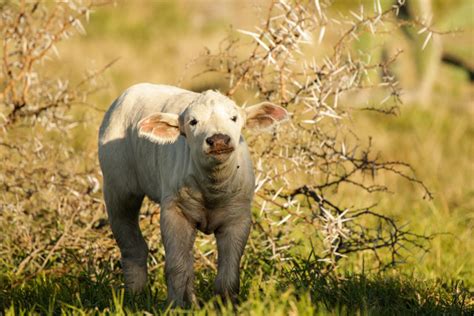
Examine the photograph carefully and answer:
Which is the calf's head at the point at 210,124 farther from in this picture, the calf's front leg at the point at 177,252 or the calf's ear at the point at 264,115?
the calf's front leg at the point at 177,252

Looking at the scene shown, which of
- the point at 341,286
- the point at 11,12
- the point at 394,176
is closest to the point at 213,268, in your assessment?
the point at 341,286

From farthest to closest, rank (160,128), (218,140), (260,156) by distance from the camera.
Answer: (260,156) → (160,128) → (218,140)

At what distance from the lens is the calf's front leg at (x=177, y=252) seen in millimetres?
5430

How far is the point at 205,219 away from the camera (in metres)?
5.52

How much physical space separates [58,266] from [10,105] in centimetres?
136

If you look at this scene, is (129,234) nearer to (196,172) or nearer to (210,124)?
(196,172)

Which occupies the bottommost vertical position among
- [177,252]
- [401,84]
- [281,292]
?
[281,292]

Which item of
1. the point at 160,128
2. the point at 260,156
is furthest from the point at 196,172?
the point at 260,156

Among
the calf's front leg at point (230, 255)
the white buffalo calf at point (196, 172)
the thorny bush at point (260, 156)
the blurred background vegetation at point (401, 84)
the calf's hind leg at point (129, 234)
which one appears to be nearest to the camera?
the white buffalo calf at point (196, 172)

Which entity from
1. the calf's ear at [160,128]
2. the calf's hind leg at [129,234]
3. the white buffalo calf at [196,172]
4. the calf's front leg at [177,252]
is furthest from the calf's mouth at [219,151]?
the calf's hind leg at [129,234]

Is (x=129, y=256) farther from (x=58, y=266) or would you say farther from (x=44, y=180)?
(x=44, y=180)

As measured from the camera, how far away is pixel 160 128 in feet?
17.8

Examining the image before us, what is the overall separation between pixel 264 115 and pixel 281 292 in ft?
3.29

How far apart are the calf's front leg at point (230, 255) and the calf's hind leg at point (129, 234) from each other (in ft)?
3.07
